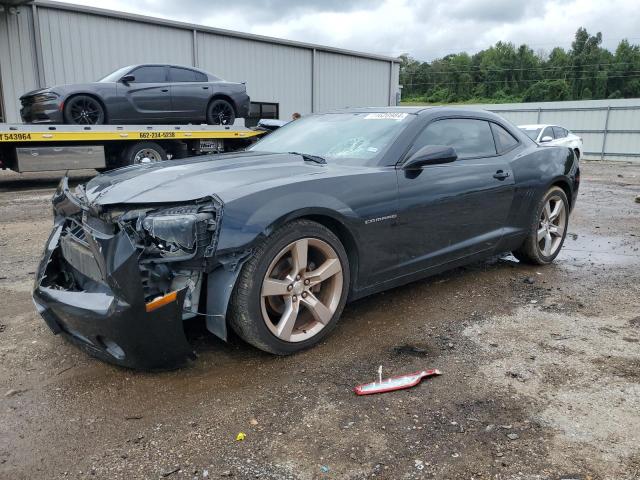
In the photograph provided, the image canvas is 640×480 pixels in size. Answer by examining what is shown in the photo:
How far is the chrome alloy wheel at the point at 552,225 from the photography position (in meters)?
5.10

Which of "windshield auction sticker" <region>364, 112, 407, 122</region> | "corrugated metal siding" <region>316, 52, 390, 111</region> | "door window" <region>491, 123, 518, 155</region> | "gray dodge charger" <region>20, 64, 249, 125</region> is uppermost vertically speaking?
"corrugated metal siding" <region>316, 52, 390, 111</region>

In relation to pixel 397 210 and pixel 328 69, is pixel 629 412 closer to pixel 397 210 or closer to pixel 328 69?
pixel 397 210

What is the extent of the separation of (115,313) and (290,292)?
0.97 m

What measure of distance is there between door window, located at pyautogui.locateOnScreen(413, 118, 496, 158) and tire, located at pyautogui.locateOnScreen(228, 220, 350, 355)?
3.81 feet

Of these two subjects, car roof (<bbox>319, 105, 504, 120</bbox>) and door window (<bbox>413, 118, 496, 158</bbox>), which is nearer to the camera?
door window (<bbox>413, 118, 496, 158</bbox>)

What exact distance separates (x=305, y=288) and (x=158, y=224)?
93cm

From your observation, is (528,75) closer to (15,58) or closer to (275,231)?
(15,58)

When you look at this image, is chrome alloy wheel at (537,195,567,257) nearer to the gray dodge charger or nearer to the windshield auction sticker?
the windshield auction sticker

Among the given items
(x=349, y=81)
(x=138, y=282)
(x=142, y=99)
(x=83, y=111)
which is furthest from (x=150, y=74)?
(x=349, y=81)

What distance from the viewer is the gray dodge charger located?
1024 cm

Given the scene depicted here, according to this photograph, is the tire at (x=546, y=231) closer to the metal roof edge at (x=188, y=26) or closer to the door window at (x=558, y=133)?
the door window at (x=558, y=133)

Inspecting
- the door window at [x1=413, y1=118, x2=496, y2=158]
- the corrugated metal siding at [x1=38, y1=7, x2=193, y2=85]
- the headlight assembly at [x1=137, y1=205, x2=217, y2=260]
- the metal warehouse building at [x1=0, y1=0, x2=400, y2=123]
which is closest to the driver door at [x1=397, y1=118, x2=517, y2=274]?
the door window at [x1=413, y1=118, x2=496, y2=158]

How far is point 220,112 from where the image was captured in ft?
41.9

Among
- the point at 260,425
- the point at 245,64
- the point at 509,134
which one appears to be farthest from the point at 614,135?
the point at 260,425
